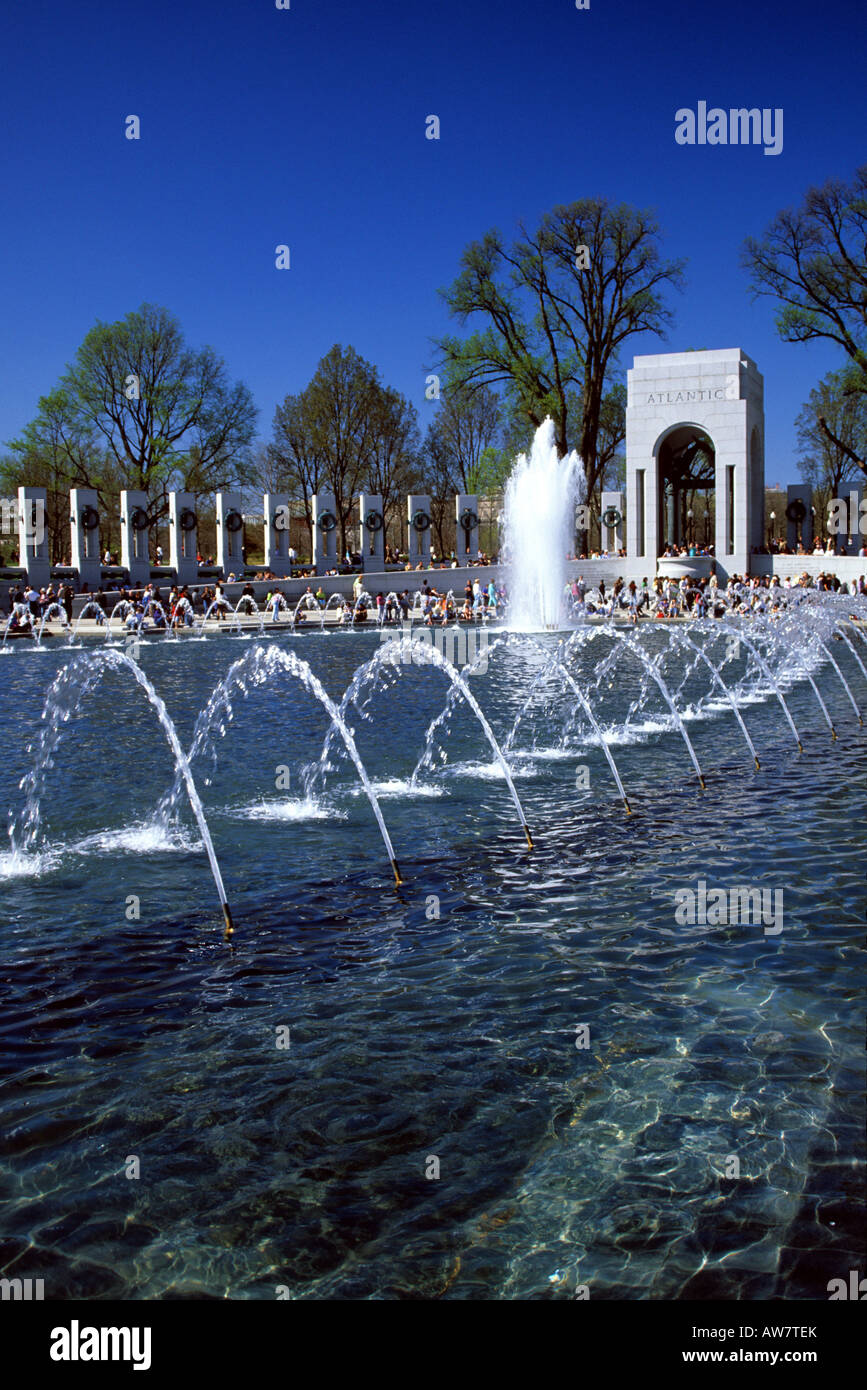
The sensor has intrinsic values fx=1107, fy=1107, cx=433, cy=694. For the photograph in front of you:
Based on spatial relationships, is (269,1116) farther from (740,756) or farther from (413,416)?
(413,416)

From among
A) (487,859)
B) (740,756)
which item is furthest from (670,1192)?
(740,756)

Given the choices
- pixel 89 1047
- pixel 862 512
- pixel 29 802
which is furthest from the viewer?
pixel 862 512

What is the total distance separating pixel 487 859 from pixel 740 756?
5.16 meters

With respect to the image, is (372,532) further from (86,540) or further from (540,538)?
(540,538)

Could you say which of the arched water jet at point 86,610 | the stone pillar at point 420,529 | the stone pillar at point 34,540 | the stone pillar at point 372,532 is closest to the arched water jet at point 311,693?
the arched water jet at point 86,610

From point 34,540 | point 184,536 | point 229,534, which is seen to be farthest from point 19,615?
point 229,534

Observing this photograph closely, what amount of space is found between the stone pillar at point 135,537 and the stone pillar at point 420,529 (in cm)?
1233

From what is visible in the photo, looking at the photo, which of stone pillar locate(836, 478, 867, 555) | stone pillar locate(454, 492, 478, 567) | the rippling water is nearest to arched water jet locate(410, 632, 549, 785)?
the rippling water

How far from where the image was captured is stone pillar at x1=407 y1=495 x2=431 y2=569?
5016 cm

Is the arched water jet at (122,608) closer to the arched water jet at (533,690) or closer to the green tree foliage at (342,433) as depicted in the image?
the arched water jet at (533,690)

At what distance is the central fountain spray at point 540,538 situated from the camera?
35.8 metres

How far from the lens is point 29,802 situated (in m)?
10.5

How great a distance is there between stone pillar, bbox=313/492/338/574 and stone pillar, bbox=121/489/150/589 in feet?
26.3

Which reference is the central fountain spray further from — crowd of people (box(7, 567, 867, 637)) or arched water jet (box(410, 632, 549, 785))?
arched water jet (box(410, 632, 549, 785))
